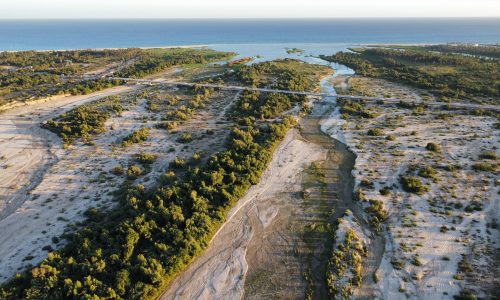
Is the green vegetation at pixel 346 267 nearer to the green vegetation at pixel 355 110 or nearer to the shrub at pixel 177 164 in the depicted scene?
the shrub at pixel 177 164

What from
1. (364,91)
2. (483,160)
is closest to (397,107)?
(364,91)

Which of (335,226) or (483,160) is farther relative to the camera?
(483,160)

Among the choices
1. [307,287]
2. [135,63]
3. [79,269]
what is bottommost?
[307,287]

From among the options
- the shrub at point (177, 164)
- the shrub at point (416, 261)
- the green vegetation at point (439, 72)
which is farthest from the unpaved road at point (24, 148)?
the green vegetation at point (439, 72)

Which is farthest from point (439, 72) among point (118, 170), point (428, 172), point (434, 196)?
point (118, 170)

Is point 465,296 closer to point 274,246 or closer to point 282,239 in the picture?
point 282,239

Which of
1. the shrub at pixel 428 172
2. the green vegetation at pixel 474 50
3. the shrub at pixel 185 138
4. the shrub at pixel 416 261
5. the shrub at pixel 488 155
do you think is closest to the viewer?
the shrub at pixel 416 261

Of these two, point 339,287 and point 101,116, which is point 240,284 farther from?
point 101,116
